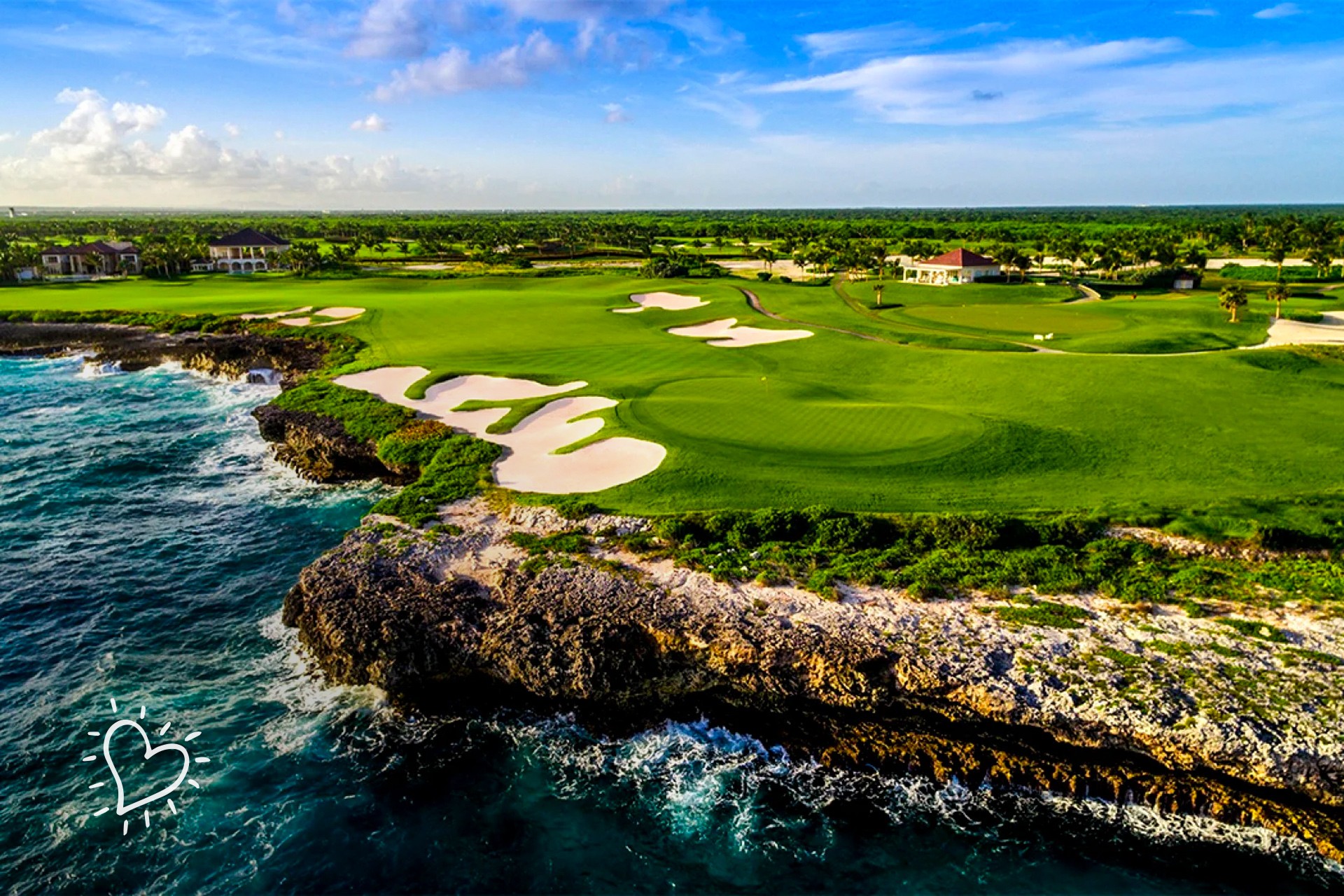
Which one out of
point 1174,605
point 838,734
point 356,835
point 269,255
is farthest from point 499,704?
point 269,255

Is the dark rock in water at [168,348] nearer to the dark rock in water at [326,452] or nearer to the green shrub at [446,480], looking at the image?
the dark rock in water at [326,452]

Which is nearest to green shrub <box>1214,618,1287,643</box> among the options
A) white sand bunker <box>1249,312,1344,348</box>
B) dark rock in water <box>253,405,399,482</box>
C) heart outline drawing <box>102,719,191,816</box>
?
heart outline drawing <box>102,719,191,816</box>

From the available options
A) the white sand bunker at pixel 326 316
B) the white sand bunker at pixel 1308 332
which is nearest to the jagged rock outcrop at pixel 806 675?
the white sand bunker at pixel 1308 332

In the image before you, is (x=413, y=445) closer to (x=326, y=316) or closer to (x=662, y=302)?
(x=326, y=316)

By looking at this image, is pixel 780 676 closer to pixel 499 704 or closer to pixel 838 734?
pixel 838 734

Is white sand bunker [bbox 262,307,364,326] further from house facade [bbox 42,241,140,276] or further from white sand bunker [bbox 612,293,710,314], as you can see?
house facade [bbox 42,241,140,276]

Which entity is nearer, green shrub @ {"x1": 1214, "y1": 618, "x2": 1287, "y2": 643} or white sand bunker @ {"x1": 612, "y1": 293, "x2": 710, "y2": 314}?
green shrub @ {"x1": 1214, "y1": 618, "x2": 1287, "y2": 643}
